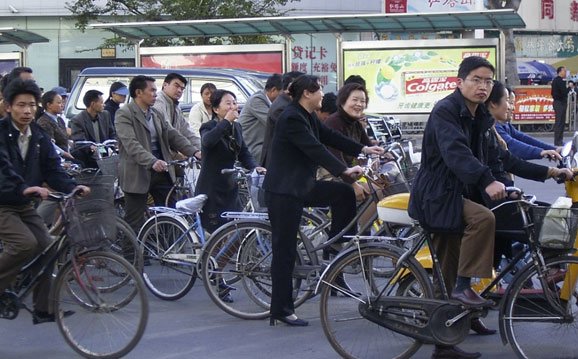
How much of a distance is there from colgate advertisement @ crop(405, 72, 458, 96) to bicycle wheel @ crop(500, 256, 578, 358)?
1640 cm

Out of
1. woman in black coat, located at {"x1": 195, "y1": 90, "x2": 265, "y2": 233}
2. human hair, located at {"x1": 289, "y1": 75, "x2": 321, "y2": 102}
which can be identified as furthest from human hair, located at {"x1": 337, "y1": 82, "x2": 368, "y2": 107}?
human hair, located at {"x1": 289, "y1": 75, "x2": 321, "y2": 102}

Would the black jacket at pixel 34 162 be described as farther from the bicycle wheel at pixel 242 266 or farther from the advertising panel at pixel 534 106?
the advertising panel at pixel 534 106

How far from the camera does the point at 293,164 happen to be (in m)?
6.73

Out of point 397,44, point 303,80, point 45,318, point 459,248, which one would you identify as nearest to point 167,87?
point 303,80

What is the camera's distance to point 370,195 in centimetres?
730

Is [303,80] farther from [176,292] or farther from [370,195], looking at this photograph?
[176,292]

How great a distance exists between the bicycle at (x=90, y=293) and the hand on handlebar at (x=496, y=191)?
7.01ft

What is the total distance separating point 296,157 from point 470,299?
1703mm

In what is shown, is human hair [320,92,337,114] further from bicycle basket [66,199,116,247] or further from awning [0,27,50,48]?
awning [0,27,50,48]

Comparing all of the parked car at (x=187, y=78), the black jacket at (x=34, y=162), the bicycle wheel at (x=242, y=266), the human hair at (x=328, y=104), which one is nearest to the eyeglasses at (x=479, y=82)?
the bicycle wheel at (x=242, y=266)

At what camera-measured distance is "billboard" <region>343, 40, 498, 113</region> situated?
2166cm

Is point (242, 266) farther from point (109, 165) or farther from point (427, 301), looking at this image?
point (109, 165)

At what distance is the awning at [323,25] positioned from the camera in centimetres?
1967

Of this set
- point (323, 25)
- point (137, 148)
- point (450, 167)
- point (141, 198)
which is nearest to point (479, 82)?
point (450, 167)
